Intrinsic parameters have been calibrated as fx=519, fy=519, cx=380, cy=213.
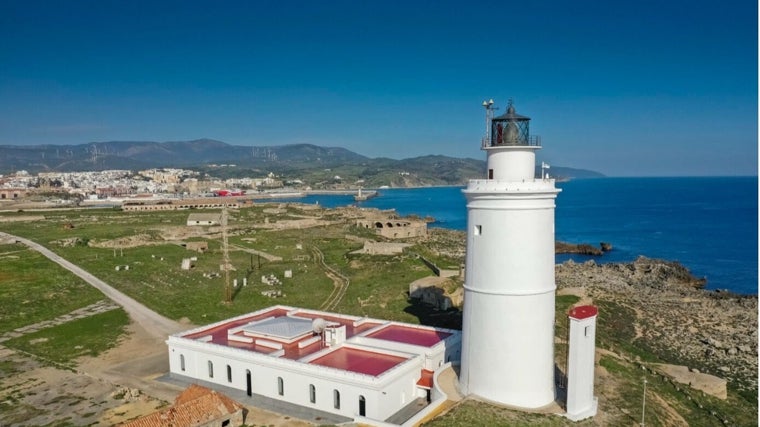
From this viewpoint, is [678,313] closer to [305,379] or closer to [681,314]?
[681,314]

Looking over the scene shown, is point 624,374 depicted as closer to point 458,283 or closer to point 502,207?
point 502,207

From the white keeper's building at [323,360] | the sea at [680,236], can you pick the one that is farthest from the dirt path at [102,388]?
the sea at [680,236]

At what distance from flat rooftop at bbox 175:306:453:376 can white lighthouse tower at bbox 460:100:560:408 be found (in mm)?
5010

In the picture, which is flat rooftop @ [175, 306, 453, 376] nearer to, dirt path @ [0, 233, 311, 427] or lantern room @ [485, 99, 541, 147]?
dirt path @ [0, 233, 311, 427]

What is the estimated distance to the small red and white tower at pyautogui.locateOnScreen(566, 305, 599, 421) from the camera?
14414mm

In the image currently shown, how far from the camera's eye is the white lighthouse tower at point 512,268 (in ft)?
48.7

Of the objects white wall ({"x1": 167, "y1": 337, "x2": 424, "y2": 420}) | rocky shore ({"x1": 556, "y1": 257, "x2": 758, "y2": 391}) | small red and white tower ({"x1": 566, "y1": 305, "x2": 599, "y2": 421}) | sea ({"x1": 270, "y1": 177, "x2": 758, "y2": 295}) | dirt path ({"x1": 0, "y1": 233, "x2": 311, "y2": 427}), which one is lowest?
sea ({"x1": 270, "y1": 177, "x2": 758, "y2": 295})

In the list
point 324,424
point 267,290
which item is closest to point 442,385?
point 324,424

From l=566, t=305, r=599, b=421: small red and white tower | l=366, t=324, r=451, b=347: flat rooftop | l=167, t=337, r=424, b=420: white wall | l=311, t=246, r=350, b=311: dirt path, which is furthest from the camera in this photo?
l=311, t=246, r=350, b=311: dirt path

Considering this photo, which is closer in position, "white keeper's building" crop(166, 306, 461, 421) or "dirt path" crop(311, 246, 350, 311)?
"white keeper's building" crop(166, 306, 461, 421)

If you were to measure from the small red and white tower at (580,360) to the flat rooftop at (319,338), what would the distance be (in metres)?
6.69

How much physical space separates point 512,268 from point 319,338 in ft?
34.9

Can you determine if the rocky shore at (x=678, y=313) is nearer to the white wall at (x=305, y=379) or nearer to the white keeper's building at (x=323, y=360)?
the white keeper's building at (x=323, y=360)

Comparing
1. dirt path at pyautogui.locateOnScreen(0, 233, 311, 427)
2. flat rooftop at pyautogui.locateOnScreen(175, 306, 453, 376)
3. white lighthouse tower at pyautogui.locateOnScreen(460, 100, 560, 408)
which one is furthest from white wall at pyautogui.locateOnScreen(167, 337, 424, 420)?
white lighthouse tower at pyautogui.locateOnScreen(460, 100, 560, 408)
